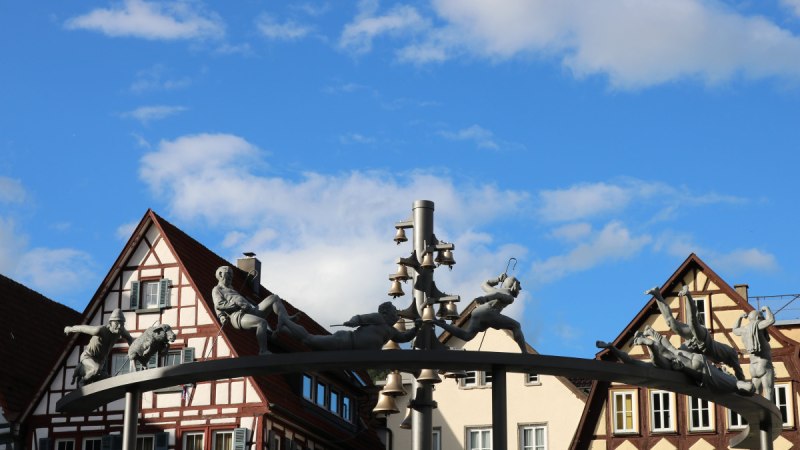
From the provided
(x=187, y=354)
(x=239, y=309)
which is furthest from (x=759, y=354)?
(x=187, y=354)

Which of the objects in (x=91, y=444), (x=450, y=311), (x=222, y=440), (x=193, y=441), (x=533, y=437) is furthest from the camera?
(x=533, y=437)

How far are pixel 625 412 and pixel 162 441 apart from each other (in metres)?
12.0

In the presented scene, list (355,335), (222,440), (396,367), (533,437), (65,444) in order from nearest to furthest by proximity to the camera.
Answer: (396,367), (355,335), (222,440), (65,444), (533,437)

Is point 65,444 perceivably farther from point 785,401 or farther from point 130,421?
point 130,421

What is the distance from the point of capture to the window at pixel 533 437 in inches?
1949

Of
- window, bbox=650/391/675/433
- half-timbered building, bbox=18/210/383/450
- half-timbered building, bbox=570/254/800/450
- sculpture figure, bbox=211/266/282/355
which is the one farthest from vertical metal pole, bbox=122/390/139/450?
window, bbox=650/391/675/433

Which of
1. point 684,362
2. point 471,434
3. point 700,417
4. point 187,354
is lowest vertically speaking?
point 684,362

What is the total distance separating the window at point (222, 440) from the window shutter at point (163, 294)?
12.4 feet

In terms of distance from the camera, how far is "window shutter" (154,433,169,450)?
44.3 metres

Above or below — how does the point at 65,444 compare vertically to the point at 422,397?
above

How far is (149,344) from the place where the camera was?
25.2 m

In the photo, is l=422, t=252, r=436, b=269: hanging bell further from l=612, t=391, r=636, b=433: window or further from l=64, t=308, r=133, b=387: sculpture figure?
l=612, t=391, r=636, b=433: window

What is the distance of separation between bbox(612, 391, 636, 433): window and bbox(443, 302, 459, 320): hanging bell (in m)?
22.1

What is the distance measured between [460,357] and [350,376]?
92.4ft
